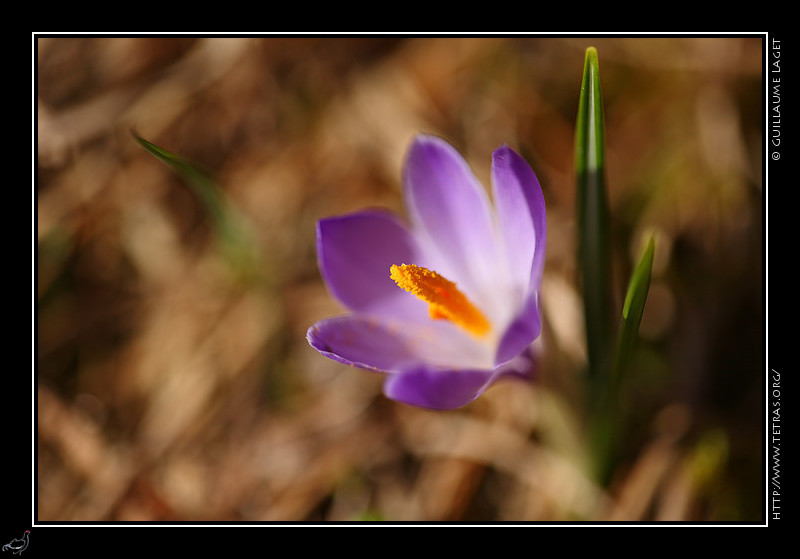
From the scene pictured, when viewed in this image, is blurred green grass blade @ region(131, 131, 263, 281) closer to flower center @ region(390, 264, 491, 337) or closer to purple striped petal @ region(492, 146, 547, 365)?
flower center @ region(390, 264, 491, 337)

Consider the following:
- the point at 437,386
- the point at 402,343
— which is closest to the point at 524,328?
the point at 437,386

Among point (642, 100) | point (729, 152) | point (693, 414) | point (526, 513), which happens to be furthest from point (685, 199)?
point (526, 513)

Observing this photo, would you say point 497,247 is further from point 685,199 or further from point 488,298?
point 685,199

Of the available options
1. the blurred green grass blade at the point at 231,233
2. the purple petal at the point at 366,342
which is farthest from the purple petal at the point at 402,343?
the blurred green grass blade at the point at 231,233

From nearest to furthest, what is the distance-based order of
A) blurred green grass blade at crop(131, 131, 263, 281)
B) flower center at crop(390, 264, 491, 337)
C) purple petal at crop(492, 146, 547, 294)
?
purple petal at crop(492, 146, 547, 294) < flower center at crop(390, 264, 491, 337) < blurred green grass blade at crop(131, 131, 263, 281)

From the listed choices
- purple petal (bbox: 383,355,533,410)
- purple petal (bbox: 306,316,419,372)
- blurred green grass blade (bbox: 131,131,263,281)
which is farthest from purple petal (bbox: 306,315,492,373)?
blurred green grass blade (bbox: 131,131,263,281)

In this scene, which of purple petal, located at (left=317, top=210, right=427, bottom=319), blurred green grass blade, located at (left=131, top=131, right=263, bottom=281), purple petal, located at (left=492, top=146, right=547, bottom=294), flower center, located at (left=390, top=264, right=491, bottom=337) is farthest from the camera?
blurred green grass blade, located at (left=131, top=131, right=263, bottom=281)

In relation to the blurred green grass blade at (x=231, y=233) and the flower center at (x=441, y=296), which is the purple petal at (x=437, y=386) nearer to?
the flower center at (x=441, y=296)
